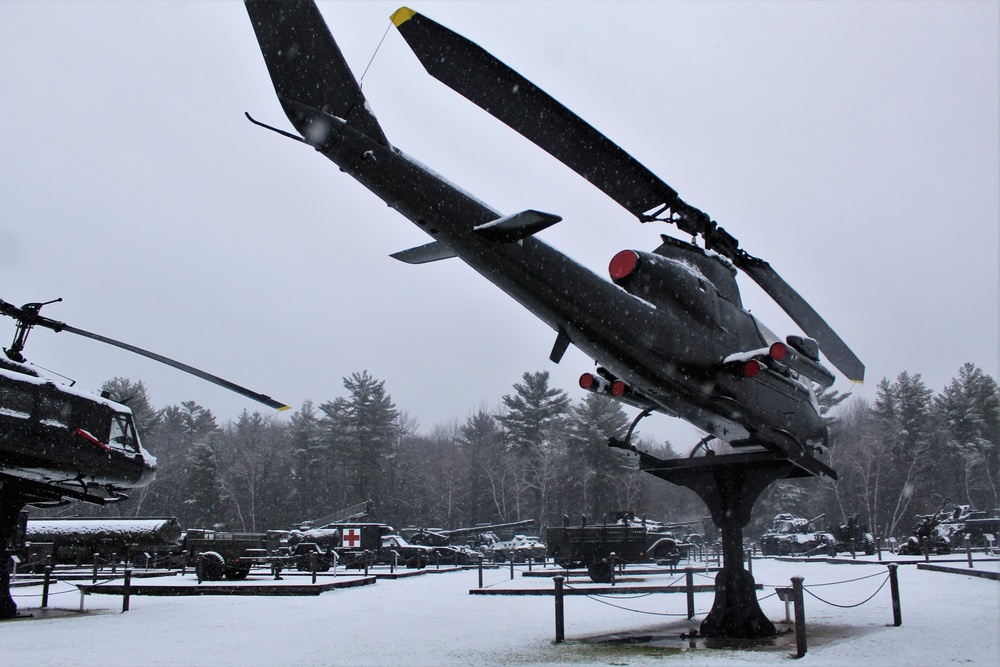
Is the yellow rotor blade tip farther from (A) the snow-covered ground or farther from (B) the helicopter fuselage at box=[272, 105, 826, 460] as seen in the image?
(A) the snow-covered ground

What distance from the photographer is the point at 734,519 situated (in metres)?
9.62

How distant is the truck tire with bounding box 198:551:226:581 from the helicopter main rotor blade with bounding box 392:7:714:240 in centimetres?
1572

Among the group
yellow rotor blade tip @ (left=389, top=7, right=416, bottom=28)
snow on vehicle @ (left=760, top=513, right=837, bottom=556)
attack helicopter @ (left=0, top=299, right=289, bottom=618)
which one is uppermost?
yellow rotor blade tip @ (left=389, top=7, right=416, bottom=28)

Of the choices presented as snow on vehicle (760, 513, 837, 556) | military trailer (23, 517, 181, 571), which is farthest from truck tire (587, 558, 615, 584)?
snow on vehicle (760, 513, 837, 556)

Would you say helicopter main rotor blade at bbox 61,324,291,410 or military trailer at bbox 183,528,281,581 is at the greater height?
helicopter main rotor blade at bbox 61,324,291,410

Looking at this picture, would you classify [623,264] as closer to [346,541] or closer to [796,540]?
[346,541]

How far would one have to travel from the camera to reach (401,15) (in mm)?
5961

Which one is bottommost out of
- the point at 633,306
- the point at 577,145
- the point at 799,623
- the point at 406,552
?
the point at 406,552

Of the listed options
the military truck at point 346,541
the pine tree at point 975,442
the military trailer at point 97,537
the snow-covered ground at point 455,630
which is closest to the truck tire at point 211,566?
the military trailer at point 97,537

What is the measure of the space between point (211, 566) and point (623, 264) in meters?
15.9

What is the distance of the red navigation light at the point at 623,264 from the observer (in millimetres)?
8383

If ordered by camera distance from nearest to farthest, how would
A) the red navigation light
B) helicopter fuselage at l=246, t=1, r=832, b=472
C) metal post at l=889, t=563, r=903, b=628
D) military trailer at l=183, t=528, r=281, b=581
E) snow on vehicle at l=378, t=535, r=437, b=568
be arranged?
helicopter fuselage at l=246, t=1, r=832, b=472
the red navigation light
metal post at l=889, t=563, r=903, b=628
military trailer at l=183, t=528, r=281, b=581
snow on vehicle at l=378, t=535, r=437, b=568

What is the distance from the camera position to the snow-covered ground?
25.1 feet

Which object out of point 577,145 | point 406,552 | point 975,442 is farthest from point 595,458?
point 577,145
